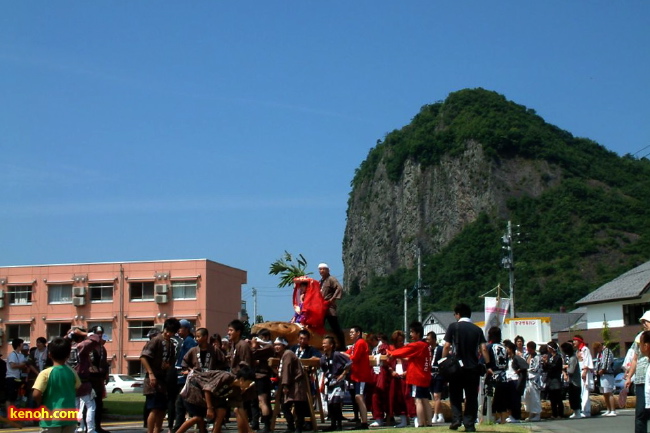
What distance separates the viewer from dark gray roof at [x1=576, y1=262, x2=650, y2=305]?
167 ft

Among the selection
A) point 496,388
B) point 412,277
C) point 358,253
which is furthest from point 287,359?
point 358,253

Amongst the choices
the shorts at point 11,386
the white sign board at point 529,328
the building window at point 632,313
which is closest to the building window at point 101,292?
the building window at point 632,313

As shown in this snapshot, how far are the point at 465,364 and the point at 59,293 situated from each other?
56.0 meters

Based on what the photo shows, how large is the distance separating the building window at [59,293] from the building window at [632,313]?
38439 millimetres

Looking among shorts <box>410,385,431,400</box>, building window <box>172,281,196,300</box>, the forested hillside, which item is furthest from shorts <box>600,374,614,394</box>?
the forested hillside

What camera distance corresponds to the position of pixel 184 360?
493 inches

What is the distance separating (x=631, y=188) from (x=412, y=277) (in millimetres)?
35185

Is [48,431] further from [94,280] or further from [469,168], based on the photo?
[469,168]

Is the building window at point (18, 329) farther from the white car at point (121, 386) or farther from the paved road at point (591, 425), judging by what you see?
the paved road at point (591, 425)

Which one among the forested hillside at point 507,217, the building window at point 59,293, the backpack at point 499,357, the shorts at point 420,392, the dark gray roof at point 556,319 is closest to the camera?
the shorts at point 420,392

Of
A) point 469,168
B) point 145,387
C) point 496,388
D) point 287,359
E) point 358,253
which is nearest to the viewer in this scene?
point 145,387

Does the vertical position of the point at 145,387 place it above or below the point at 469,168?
below

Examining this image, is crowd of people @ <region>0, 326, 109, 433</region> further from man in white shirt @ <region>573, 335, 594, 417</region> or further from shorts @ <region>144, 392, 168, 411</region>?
man in white shirt @ <region>573, 335, 594, 417</region>

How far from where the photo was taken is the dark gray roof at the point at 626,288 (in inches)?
2005
